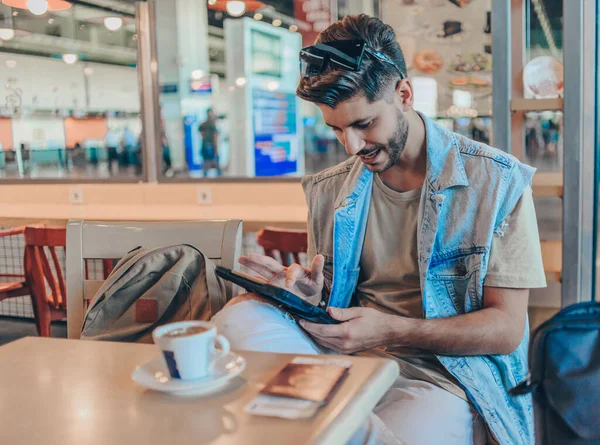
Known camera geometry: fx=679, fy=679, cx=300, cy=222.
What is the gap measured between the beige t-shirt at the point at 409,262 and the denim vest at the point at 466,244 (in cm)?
3

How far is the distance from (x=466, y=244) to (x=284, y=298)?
1.49ft

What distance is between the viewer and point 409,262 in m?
1.58

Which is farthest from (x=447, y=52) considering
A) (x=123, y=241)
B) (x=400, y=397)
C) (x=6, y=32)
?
(x=6, y=32)

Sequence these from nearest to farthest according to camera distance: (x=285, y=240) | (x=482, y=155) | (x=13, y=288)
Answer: (x=482, y=155) < (x=285, y=240) < (x=13, y=288)

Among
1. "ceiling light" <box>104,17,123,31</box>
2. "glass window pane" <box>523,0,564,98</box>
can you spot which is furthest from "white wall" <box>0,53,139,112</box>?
"glass window pane" <box>523,0,564,98</box>

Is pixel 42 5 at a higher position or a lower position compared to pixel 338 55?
higher

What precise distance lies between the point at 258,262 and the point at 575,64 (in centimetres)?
183

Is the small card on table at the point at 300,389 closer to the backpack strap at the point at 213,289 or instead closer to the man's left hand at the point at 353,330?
the man's left hand at the point at 353,330

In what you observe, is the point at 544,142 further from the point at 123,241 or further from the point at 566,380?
the point at 566,380

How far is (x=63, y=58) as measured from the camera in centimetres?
570

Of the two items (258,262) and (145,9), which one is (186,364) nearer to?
(258,262)

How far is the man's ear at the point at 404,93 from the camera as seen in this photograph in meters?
1.58

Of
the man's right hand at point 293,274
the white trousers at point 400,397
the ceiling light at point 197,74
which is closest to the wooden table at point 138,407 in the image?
the white trousers at point 400,397

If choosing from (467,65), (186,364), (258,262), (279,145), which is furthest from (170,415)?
(279,145)
